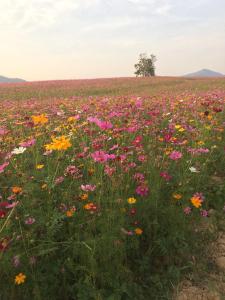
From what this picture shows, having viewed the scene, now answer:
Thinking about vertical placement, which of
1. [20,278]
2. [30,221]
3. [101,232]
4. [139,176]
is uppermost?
[139,176]

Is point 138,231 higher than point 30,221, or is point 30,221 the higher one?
point 30,221

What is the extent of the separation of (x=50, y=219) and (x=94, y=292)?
2.54 feet

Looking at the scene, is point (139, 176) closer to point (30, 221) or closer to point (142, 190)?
point (142, 190)

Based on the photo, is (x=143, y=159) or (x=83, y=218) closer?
(x=83, y=218)

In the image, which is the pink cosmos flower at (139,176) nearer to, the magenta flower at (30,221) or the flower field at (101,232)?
the flower field at (101,232)

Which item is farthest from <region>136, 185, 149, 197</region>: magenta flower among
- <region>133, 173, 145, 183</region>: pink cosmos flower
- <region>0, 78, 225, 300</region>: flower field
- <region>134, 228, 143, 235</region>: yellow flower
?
<region>134, 228, 143, 235</region>: yellow flower

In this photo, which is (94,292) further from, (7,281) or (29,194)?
(29,194)

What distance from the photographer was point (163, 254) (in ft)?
9.81

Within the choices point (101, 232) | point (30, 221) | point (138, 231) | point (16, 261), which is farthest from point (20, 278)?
point (138, 231)

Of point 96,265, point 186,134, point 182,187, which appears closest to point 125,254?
point 96,265

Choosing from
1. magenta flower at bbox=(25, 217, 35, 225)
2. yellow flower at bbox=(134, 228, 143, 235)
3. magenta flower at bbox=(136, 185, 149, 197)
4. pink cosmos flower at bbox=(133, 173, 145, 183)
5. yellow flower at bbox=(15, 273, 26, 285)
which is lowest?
yellow flower at bbox=(15, 273, 26, 285)

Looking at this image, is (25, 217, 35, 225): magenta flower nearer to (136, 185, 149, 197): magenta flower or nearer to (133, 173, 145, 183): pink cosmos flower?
(136, 185, 149, 197): magenta flower

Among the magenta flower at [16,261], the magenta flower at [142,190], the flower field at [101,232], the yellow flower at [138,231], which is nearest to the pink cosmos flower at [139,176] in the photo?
the flower field at [101,232]

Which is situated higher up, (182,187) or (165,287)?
(182,187)
